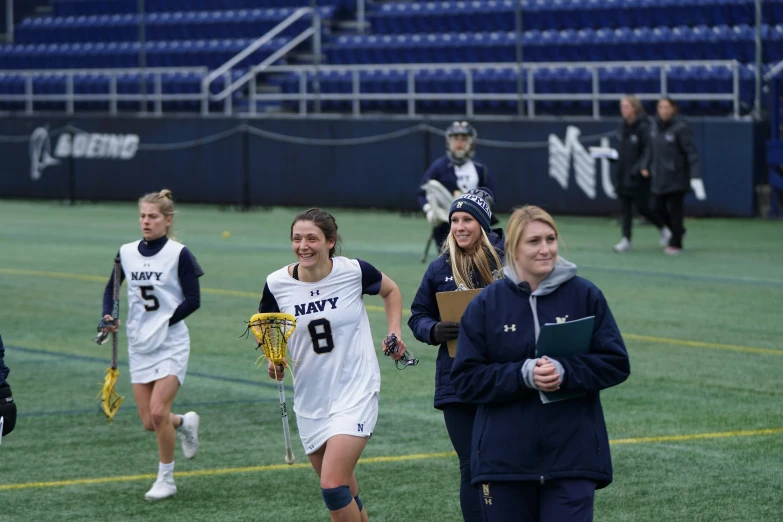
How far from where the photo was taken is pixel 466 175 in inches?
583

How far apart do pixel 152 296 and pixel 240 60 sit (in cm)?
2426

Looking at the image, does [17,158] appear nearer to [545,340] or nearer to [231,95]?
[231,95]

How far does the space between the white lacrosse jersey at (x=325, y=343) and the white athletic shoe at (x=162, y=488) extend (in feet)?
5.73

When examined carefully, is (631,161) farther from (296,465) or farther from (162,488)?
(162,488)

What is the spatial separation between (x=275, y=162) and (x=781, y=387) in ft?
62.7

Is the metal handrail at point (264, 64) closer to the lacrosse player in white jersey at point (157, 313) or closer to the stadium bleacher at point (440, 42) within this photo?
the stadium bleacher at point (440, 42)

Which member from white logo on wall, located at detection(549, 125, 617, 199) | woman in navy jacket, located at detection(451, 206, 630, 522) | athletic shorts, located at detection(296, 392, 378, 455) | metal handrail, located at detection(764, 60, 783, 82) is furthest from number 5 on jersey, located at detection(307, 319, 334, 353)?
metal handrail, located at detection(764, 60, 783, 82)

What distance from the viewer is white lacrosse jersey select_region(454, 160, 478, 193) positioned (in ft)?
48.4

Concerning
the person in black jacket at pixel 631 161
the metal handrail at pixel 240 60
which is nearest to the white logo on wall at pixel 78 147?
the metal handrail at pixel 240 60

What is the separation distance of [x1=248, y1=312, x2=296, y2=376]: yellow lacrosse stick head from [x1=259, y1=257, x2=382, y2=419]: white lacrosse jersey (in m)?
0.17

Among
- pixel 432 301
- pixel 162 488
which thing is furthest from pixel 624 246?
pixel 432 301

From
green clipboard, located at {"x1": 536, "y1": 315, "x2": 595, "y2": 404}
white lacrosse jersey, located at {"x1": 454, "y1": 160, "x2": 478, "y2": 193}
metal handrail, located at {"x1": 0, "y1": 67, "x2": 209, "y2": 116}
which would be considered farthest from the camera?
metal handrail, located at {"x1": 0, "y1": 67, "x2": 209, "y2": 116}

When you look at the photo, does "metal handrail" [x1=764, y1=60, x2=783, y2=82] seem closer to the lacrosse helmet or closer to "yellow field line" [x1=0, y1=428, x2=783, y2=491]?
the lacrosse helmet

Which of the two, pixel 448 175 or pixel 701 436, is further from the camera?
pixel 448 175
